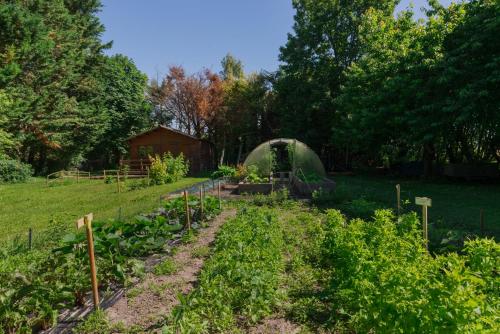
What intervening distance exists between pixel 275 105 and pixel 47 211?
867 inches

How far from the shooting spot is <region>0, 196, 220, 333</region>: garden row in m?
3.41

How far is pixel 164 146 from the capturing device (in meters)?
27.0

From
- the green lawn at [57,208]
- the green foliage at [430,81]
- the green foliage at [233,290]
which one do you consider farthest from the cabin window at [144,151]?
the green foliage at [233,290]

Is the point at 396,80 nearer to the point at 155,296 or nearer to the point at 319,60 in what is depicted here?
the point at 319,60

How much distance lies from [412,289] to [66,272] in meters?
3.85

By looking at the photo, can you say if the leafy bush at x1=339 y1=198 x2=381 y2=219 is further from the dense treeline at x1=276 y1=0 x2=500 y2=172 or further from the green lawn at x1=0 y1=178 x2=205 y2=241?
the dense treeline at x1=276 y1=0 x2=500 y2=172

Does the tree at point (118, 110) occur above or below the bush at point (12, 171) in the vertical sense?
above

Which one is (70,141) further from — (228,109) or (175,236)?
(175,236)

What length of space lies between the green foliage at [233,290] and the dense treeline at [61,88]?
16.0m

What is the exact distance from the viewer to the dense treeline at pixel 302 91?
563 inches

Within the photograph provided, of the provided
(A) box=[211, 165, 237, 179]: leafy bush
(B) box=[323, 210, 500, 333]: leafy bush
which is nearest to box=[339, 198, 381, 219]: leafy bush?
(B) box=[323, 210, 500, 333]: leafy bush

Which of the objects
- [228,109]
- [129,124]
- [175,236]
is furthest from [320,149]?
[175,236]

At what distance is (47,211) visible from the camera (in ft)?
37.1

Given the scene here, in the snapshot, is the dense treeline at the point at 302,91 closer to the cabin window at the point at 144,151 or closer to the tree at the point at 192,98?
the tree at the point at 192,98
